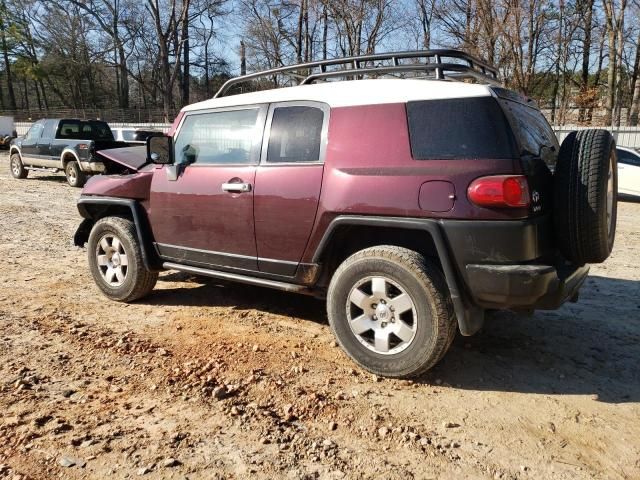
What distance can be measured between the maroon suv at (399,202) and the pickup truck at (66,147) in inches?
397

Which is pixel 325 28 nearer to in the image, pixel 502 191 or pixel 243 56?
pixel 243 56

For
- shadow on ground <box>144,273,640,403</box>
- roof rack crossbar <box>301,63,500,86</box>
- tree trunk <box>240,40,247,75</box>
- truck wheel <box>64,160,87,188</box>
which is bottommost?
shadow on ground <box>144,273,640,403</box>

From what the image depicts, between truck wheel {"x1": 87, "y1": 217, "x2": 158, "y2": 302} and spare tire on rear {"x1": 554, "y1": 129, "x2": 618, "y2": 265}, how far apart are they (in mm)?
3472

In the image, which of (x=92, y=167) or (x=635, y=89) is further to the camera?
(x=635, y=89)

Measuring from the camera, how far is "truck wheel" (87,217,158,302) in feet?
15.4

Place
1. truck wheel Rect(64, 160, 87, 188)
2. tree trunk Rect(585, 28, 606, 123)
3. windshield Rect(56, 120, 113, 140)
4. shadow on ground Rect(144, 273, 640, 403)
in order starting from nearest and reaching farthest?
shadow on ground Rect(144, 273, 640, 403), truck wheel Rect(64, 160, 87, 188), windshield Rect(56, 120, 113, 140), tree trunk Rect(585, 28, 606, 123)

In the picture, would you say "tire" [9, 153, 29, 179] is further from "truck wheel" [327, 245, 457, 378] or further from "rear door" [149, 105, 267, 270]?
"truck wheel" [327, 245, 457, 378]

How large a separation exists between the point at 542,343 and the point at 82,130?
1419cm

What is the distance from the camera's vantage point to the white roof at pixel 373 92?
3.17 metres

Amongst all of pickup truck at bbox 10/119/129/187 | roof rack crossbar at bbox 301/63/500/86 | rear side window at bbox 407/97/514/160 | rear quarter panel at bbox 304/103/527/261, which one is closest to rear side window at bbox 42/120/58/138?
pickup truck at bbox 10/119/129/187

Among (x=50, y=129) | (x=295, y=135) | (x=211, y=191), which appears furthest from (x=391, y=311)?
(x=50, y=129)

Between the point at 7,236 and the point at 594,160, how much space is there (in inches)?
307

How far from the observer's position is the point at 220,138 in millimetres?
4250

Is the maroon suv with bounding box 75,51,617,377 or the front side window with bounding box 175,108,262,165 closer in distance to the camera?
the maroon suv with bounding box 75,51,617,377
